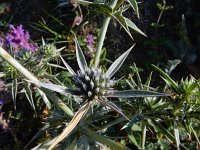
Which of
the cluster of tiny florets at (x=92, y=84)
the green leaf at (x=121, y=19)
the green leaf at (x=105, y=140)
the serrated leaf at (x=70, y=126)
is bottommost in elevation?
the green leaf at (x=105, y=140)

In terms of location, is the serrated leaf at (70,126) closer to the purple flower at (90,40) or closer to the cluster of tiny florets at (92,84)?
the cluster of tiny florets at (92,84)

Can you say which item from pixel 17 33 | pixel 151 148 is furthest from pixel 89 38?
pixel 151 148

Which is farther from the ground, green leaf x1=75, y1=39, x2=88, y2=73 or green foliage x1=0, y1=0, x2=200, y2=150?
green leaf x1=75, y1=39, x2=88, y2=73

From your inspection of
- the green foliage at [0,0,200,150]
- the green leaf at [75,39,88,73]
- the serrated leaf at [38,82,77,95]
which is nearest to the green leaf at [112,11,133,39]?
the green foliage at [0,0,200,150]

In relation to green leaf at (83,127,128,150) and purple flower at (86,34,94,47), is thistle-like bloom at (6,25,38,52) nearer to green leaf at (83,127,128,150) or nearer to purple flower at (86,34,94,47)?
purple flower at (86,34,94,47)

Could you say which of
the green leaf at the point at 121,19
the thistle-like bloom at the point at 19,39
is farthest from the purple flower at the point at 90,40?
the green leaf at the point at 121,19

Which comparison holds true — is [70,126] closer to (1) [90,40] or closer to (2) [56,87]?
(2) [56,87]

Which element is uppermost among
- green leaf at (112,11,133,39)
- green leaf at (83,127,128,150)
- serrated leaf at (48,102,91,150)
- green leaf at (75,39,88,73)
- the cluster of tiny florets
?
green leaf at (112,11,133,39)

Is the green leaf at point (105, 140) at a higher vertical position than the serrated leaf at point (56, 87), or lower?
lower

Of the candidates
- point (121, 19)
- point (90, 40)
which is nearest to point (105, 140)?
point (121, 19)
